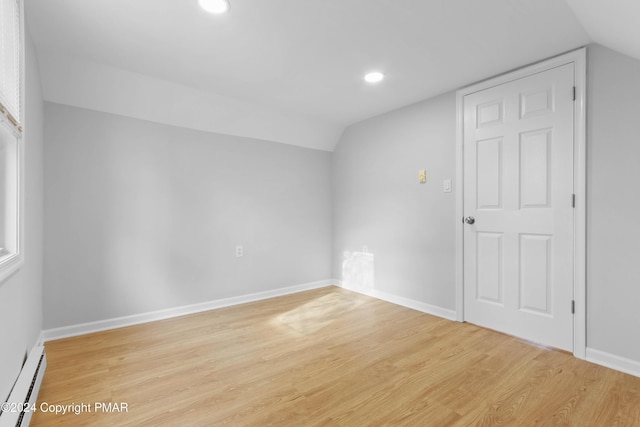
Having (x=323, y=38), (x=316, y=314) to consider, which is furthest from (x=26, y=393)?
(x=323, y=38)

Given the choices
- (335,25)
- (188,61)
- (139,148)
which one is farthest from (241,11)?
(139,148)

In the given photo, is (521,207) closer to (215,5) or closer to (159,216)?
(215,5)

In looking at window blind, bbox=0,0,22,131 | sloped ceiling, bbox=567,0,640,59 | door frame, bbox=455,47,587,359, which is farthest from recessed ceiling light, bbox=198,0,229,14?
door frame, bbox=455,47,587,359

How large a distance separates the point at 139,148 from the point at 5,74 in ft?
4.64

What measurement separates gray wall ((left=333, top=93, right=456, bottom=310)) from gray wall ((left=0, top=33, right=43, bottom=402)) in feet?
9.57

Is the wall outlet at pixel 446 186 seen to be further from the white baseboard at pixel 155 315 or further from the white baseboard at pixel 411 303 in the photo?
the white baseboard at pixel 155 315

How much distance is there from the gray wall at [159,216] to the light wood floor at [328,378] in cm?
41

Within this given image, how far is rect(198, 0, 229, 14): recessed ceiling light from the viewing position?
1.59 meters

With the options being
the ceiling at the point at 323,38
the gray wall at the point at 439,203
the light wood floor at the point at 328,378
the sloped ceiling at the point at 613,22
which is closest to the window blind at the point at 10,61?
the ceiling at the point at 323,38

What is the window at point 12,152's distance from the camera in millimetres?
1371

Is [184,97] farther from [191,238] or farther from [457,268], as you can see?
[457,268]

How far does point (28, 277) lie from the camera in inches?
69.9

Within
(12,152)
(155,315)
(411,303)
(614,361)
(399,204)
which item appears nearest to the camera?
(12,152)

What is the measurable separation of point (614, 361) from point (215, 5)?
3.18 m
